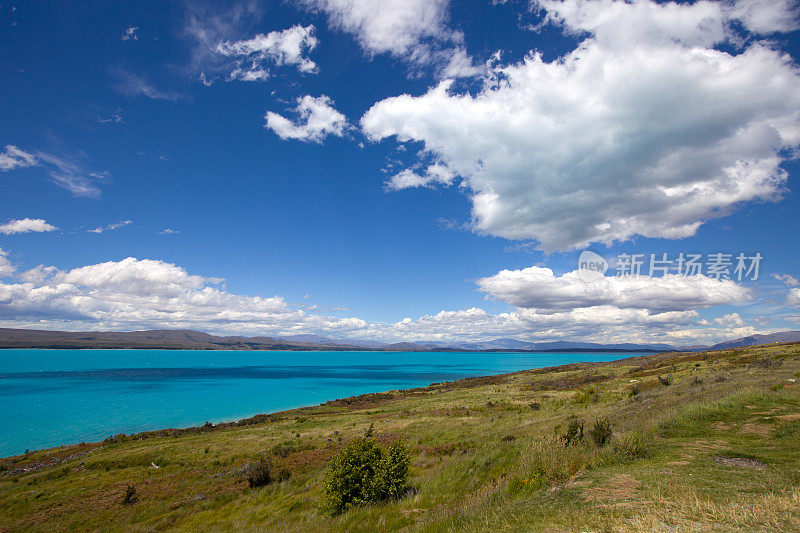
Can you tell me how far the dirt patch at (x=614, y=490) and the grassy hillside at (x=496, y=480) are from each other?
0.04 m

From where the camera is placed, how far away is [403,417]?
Result: 39594mm

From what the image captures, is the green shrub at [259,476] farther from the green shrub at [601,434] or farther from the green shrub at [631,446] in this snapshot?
the green shrub at [631,446]

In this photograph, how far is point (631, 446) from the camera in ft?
37.6

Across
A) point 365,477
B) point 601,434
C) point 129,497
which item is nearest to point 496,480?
point 601,434

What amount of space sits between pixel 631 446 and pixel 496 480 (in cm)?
469

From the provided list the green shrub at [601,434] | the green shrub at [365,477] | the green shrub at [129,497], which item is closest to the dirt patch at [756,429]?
the green shrub at [601,434]

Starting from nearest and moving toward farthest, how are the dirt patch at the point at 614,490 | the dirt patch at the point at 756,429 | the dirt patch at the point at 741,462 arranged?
the dirt patch at the point at 614,490, the dirt patch at the point at 741,462, the dirt patch at the point at 756,429

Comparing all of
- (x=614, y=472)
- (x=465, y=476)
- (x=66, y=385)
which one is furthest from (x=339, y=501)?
(x=66, y=385)

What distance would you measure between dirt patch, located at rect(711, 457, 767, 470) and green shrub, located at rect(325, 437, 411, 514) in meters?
9.92

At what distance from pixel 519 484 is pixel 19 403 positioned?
3700 inches

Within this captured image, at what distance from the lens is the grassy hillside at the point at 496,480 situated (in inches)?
269

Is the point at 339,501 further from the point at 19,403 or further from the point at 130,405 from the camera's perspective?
the point at 19,403

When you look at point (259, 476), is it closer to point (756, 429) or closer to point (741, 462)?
point (741, 462)

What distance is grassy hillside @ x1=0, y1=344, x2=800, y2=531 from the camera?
682 centimetres
